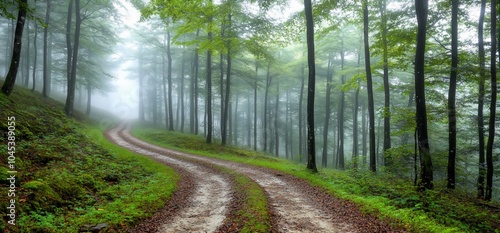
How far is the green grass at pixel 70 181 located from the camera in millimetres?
5930

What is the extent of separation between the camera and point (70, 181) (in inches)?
319

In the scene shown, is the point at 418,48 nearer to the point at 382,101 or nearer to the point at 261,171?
the point at 261,171

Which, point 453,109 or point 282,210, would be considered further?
point 453,109

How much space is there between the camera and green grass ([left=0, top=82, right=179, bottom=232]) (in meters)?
5.93

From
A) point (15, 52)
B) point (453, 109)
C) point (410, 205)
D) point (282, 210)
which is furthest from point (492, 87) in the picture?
point (15, 52)

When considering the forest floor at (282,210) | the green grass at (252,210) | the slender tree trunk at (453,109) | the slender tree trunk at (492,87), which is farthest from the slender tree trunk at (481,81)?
the green grass at (252,210)

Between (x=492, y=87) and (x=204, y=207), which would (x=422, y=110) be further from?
(x=204, y=207)

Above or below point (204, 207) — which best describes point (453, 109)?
above

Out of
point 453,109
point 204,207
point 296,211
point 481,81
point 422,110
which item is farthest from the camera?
point 453,109

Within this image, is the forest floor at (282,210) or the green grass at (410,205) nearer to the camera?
the forest floor at (282,210)

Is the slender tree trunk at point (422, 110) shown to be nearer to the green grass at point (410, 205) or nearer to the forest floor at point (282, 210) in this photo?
the green grass at point (410, 205)

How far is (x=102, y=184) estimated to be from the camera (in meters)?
9.12

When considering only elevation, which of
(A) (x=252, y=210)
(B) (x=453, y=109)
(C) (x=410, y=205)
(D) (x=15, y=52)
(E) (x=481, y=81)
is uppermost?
(D) (x=15, y=52)

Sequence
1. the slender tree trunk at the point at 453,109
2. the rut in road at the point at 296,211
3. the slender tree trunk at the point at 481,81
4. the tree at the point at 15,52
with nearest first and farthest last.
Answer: the rut in road at the point at 296,211, the slender tree trunk at the point at 481,81, the slender tree trunk at the point at 453,109, the tree at the point at 15,52
